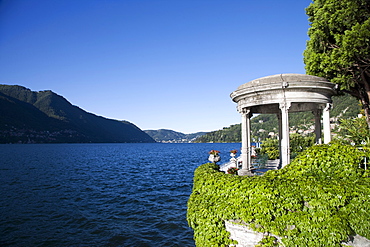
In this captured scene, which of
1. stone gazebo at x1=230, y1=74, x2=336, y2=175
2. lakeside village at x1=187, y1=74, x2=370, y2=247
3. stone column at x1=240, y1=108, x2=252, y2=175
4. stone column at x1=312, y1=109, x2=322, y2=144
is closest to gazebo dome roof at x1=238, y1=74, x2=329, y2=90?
stone gazebo at x1=230, y1=74, x2=336, y2=175

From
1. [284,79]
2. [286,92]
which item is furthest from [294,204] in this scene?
[284,79]

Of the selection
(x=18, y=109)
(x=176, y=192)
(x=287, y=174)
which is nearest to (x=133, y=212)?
(x=176, y=192)

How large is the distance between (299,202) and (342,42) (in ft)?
38.5

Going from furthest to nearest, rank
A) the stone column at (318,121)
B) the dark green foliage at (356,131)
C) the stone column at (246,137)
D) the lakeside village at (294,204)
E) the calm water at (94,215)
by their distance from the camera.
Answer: the dark green foliage at (356,131), the stone column at (318,121), the stone column at (246,137), the calm water at (94,215), the lakeside village at (294,204)

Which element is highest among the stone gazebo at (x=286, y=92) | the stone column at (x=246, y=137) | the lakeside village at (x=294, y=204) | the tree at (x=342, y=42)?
the tree at (x=342, y=42)

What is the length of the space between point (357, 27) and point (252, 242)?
1309 cm

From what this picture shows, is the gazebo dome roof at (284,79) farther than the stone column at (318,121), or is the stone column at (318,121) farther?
the stone column at (318,121)

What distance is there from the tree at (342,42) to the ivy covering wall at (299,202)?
29.5 feet

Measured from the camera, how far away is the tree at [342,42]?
42.0ft

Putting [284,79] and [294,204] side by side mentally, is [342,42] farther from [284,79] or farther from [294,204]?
[294,204]

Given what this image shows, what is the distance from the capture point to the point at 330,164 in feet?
22.2

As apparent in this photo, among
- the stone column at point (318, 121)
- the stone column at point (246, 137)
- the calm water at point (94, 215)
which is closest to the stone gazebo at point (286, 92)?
the stone column at point (246, 137)

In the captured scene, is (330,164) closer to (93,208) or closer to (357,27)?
(357,27)

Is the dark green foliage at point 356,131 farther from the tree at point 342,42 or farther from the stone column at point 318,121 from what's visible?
the stone column at point 318,121
